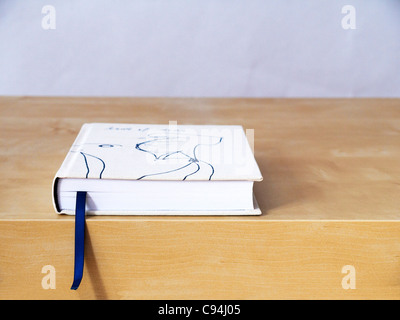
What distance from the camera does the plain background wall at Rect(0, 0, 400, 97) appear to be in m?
1.32

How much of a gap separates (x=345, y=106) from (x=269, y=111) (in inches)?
6.3

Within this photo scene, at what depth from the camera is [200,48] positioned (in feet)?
4.44

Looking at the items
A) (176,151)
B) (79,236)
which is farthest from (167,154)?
(79,236)

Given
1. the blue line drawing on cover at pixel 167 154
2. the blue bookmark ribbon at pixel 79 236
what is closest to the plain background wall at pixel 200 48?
the blue line drawing on cover at pixel 167 154

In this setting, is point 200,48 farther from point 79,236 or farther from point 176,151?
point 79,236

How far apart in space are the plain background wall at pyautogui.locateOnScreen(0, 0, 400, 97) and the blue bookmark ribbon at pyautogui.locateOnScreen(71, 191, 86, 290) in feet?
3.16

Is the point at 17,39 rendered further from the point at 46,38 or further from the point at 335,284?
the point at 335,284

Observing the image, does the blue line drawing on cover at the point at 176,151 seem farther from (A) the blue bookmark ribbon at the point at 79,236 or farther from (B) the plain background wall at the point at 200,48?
(B) the plain background wall at the point at 200,48

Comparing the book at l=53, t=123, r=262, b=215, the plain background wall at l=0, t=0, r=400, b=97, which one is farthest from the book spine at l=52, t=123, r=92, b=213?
the plain background wall at l=0, t=0, r=400, b=97

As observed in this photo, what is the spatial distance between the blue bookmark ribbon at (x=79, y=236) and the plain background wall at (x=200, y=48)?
37.9 inches

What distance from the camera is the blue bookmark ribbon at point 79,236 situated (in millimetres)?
448

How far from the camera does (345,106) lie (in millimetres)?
933

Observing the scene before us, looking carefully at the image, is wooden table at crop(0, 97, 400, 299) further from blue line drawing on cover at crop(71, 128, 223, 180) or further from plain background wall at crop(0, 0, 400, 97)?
plain background wall at crop(0, 0, 400, 97)

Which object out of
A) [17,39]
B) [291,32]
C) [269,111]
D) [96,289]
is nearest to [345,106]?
[269,111]
